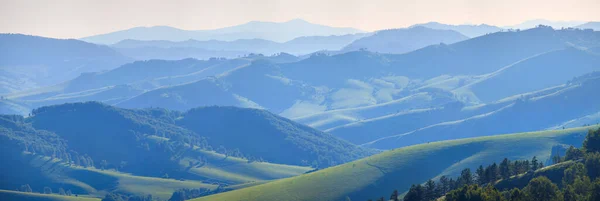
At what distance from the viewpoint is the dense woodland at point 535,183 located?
137 metres

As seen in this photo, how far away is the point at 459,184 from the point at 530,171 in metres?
15.9

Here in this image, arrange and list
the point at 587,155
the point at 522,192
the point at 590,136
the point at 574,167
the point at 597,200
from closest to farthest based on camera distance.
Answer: the point at 597,200 < the point at 522,192 < the point at 574,167 < the point at 587,155 < the point at 590,136

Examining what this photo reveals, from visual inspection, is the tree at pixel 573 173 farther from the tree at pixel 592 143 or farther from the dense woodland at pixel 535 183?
the tree at pixel 592 143

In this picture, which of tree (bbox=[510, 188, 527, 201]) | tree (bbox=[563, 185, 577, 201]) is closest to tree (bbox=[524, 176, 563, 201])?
tree (bbox=[563, 185, 577, 201])

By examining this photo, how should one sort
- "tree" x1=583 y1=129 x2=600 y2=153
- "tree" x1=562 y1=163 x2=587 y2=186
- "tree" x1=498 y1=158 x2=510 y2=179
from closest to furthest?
"tree" x1=562 y1=163 x2=587 y2=186, "tree" x1=498 y1=158 x2=510 y2=179, "tree" x1=583 y1=129 x2=600 y2=153

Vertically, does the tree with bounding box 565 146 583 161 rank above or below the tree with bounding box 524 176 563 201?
above

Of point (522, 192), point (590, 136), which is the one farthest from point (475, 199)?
point (590, 136)

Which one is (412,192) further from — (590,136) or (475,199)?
(590,136)

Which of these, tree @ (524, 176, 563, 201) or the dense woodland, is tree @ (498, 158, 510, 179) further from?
tree @ (524, 176, 563, 201)

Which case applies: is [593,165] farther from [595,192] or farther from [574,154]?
[595,192]

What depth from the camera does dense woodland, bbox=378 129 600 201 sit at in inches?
5384

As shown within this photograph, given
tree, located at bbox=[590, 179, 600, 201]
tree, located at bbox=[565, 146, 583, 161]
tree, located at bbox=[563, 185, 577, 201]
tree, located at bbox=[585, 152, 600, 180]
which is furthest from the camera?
tree, located at bbox=[565, 146, 583, 161]

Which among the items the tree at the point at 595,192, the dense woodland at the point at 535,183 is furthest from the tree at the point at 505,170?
the tree at the point at 595,192

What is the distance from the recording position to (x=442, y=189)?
17900 cm
